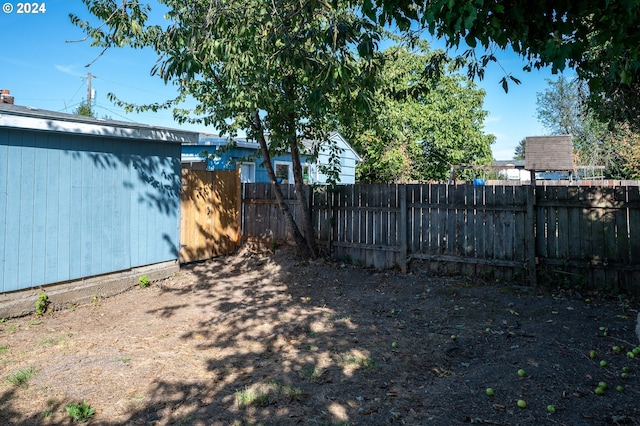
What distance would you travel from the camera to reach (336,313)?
6309 mm

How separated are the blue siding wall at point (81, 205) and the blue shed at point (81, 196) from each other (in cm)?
1

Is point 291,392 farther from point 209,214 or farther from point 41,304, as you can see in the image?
point 209,214

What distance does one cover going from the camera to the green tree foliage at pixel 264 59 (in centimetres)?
480

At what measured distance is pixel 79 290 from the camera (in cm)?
691

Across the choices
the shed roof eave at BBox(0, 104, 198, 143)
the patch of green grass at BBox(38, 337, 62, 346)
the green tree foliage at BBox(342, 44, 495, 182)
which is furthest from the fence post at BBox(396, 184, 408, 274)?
the green tree foliage at BBox(342, 44, 495, 182)

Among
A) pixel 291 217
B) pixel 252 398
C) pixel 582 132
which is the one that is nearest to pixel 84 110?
pixel 291 217

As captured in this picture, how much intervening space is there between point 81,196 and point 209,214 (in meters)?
3.40

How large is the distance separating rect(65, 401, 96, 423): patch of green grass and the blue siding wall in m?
3.39

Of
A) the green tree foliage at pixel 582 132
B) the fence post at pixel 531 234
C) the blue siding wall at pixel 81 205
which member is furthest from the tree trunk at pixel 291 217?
the green tree foliage at pixel 582 132

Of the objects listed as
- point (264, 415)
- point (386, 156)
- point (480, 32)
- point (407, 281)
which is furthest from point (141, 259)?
point (386, 156)

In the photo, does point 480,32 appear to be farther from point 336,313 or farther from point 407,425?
point 336,313

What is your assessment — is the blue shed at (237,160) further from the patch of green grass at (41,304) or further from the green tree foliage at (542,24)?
the green tree foliage at (542,24)

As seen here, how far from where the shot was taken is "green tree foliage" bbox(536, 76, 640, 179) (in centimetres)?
2538

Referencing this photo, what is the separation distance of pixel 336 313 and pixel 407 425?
3059mm
